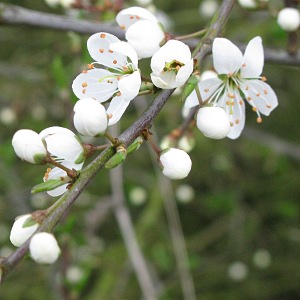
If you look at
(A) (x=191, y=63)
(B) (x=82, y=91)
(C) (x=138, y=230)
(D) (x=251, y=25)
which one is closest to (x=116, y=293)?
(C) (x=138, y=230)

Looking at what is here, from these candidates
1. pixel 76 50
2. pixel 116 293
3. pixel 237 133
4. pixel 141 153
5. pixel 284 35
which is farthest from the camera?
pixel 141 153

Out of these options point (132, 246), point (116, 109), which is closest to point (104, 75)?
point (116, 109)

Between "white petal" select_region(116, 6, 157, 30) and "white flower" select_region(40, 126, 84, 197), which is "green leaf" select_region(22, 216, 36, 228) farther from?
"white petal" select_region(116, 6, 157, 30)

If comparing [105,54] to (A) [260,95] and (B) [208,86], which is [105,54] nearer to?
(B) [208,86]

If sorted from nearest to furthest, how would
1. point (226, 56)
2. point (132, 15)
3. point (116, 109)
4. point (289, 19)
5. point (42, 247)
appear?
point (42, 247) → point (116, 109) → point (226, 56) → point (132, 15) → point (289, 19)

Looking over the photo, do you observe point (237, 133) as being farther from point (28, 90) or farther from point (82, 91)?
point (28, 90)
